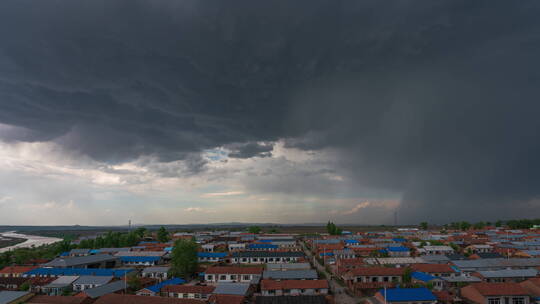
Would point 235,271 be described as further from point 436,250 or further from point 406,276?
point 436,250

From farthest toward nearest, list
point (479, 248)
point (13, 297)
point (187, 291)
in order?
→ 1. point (479, 248)
2. point (187, 291)
3. point (13, 297)

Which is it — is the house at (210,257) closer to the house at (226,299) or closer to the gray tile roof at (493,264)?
the house at (226,299)

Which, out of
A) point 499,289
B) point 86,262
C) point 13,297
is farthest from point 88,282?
point 499,289

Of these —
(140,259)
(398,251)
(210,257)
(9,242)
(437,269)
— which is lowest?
(9,242)

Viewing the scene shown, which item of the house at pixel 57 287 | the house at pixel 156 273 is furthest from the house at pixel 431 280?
the house at pixel 57 287

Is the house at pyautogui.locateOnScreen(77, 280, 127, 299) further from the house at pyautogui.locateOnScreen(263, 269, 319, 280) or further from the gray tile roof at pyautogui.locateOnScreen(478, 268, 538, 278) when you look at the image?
the gray tile roof at pyautogui.locateOnScreen(478, 268, 538, 278)

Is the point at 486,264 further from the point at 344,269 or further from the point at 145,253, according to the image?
the point at 145,253

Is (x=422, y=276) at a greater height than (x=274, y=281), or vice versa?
(x=422, y=276)

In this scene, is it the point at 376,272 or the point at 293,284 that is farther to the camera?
the point at 376,272
